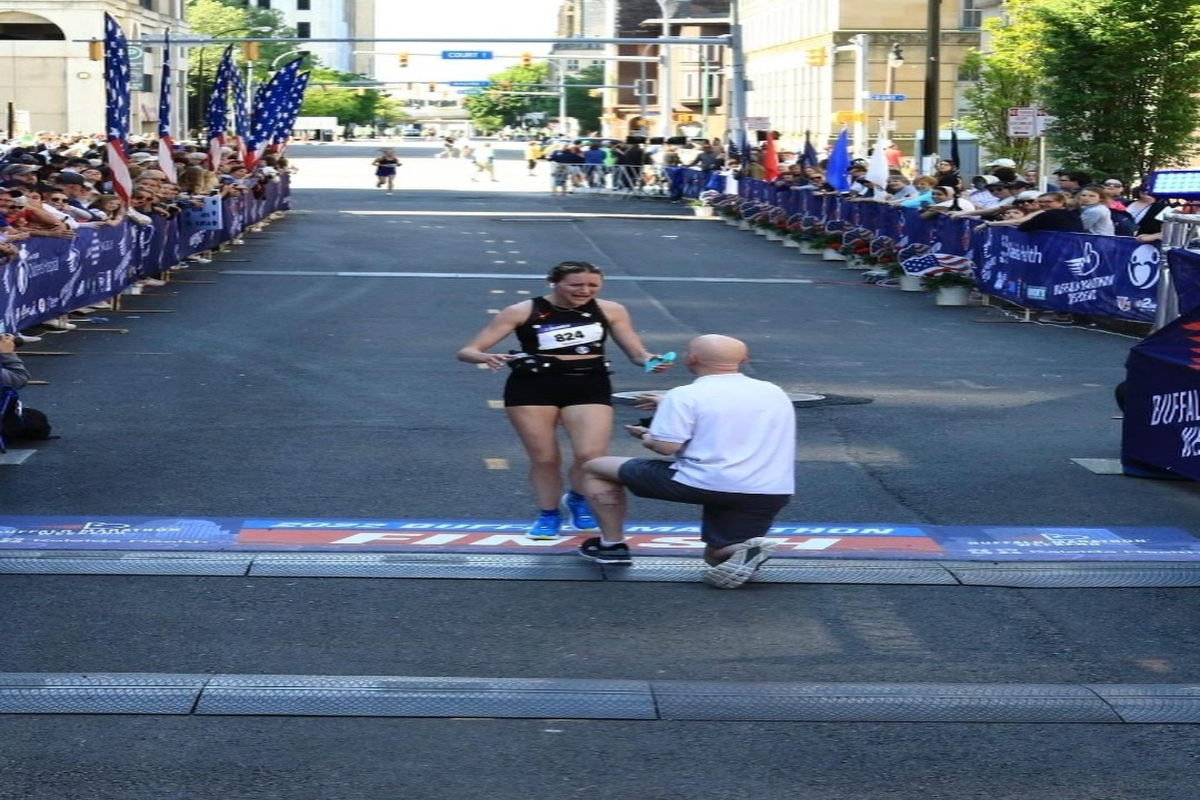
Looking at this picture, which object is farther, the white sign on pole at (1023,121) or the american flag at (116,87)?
the white sign on pole at (1023,121)

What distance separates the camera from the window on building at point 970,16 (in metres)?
71.7

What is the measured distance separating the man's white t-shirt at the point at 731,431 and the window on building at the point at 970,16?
2600 inches

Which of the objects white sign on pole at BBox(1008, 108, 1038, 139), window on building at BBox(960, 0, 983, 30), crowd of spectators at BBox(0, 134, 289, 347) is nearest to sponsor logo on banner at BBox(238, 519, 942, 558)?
crowd of spectators at BBox(0, 134, 289, 347)

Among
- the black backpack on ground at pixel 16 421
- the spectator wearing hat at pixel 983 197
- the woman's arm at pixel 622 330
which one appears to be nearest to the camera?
the woman's arm at pixel 622 330

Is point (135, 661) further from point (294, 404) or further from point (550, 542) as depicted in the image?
point (294, 404)

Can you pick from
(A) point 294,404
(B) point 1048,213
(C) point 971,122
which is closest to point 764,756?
(A) point 294,404

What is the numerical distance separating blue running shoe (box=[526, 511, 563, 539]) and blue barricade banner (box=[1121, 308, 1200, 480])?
164 inches

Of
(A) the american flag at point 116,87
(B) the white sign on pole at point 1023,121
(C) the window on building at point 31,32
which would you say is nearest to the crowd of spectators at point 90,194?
(A) the american flag at point 116,87

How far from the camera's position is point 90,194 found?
21.9 metres

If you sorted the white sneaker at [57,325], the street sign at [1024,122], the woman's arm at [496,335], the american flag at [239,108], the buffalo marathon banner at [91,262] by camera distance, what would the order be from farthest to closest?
the american flag at [239,108], the street sign at [1024,122], the white sneaker at [57,325], the buffalo marathon banner at [91,262], the woman's arm at [496,335]

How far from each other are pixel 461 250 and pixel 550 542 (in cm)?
2337

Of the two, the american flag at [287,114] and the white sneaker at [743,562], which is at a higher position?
the american flag at [287,114]

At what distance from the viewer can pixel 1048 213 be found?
22109 mm

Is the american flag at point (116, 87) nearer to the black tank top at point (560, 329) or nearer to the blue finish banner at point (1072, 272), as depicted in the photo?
the blue finish banner at point (1072, 272)
